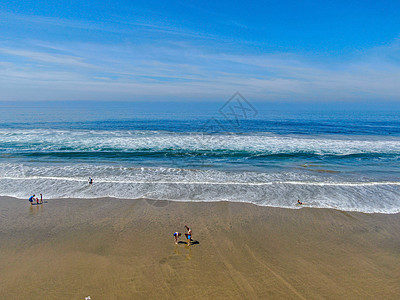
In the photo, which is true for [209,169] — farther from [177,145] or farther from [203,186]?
[177,145]

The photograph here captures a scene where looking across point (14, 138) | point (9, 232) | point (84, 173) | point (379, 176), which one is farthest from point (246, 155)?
point (14, 138)

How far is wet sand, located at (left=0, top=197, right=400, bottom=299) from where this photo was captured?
7629 mm

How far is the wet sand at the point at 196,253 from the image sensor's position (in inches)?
300

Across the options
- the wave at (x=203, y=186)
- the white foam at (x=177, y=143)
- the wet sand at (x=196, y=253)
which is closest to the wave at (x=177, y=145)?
the white foam at (x=177, y=143)

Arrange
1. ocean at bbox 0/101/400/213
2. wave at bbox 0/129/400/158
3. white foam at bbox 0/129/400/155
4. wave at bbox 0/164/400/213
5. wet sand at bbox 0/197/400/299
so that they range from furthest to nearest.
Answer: white foam at bbox 0/129/400/155 < wave at bbox 0/129/400/158 < ocean at bbox 0/101/400/213 < wave at bbox 0/164/400/213 < wet sand at bbox 0/197/400/299

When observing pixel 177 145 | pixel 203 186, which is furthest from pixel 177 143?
pixel 203 186

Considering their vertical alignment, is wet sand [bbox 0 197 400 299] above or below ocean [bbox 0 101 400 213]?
below

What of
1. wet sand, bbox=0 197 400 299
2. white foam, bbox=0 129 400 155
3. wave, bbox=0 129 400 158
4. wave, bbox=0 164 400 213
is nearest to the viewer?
wet sand, bbox=0 197 400 299

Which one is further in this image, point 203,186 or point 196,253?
point 203,186

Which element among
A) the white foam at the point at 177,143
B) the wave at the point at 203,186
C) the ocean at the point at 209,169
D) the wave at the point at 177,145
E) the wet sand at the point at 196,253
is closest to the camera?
the wet sand at the point at 196,253

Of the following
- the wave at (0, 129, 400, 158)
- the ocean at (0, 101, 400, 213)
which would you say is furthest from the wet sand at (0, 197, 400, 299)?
the wave at (0, 129, 400, 158)

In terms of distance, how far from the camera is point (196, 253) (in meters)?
9.38

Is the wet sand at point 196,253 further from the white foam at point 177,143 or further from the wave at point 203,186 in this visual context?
the white foam at point 177,143

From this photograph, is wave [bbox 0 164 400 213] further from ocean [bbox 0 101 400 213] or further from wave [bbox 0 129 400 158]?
wave [bbox 0 129 400 158]
